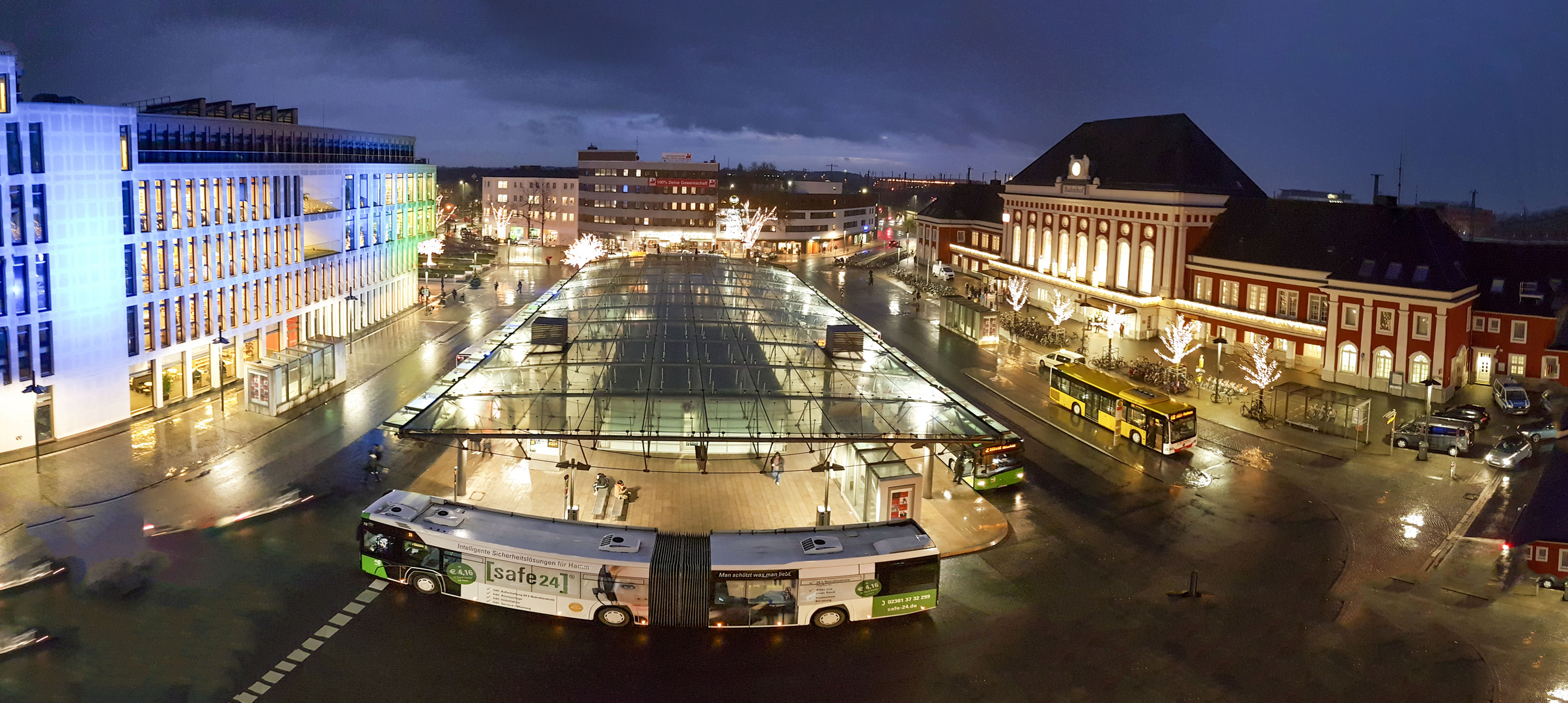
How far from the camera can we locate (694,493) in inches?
1335

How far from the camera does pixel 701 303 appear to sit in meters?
50.5

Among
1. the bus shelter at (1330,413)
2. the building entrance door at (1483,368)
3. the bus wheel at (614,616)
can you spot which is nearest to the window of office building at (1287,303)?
the building entrance door at (1483,368)

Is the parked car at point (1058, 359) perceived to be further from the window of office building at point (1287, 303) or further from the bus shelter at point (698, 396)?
the bus shelter at point (698, 396)

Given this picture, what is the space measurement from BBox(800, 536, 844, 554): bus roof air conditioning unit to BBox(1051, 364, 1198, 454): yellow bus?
2089 cm

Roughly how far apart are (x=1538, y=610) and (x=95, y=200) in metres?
51.0

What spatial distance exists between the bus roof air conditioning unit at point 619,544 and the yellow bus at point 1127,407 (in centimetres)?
2474

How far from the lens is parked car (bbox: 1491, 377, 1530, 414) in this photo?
155 ft

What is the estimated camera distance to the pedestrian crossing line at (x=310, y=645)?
20.8m

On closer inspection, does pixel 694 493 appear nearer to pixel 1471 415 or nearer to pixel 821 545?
pixel 821 545

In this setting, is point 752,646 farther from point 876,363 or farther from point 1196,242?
point 1196,242

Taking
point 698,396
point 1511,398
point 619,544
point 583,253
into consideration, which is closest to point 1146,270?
point 1511,398

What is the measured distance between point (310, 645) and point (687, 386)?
14.7 meters

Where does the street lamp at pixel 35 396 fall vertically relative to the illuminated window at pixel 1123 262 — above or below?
below

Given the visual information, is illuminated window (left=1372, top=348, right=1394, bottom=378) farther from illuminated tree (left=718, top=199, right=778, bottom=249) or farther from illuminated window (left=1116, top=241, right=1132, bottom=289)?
illuminated tree (left=718, top=199, right=778, bottom=249)
